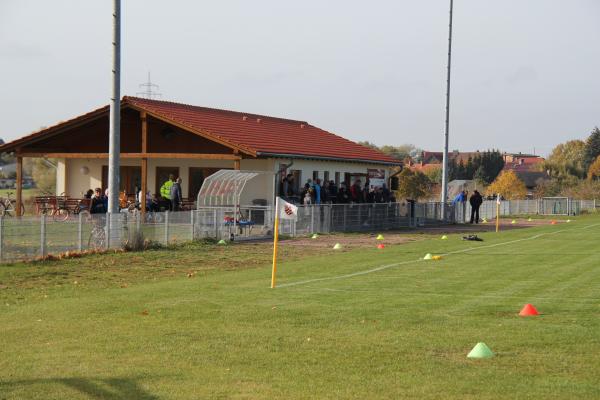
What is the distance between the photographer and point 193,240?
27.0m

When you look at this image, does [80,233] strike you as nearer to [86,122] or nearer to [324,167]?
[86,122]

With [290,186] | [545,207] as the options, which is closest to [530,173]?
[545,207]

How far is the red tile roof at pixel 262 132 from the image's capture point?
118 ft

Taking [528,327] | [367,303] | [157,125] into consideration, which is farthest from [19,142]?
[528,327]

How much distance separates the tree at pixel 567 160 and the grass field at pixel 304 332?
4314 inches

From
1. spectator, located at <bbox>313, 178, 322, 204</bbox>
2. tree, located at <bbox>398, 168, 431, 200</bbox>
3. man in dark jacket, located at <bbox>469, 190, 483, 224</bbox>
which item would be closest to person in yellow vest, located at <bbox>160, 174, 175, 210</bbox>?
spectator, located at <bbox>313, 178, 322, 204</bbox>

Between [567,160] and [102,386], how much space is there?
429ft

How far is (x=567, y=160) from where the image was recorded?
13200cm

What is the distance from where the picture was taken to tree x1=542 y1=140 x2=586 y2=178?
413 ft

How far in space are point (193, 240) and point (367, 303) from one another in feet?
47.3

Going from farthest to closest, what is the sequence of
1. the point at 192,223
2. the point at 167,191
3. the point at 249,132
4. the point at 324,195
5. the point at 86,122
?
the point at 249,132
the point at 86,122
the point at 324,195
the point at 167,191
the point at 192,223

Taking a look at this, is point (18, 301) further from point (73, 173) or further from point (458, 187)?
point (458, 187)

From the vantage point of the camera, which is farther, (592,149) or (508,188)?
(592,149)

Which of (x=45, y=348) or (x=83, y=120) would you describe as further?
(x=83, y=120)
